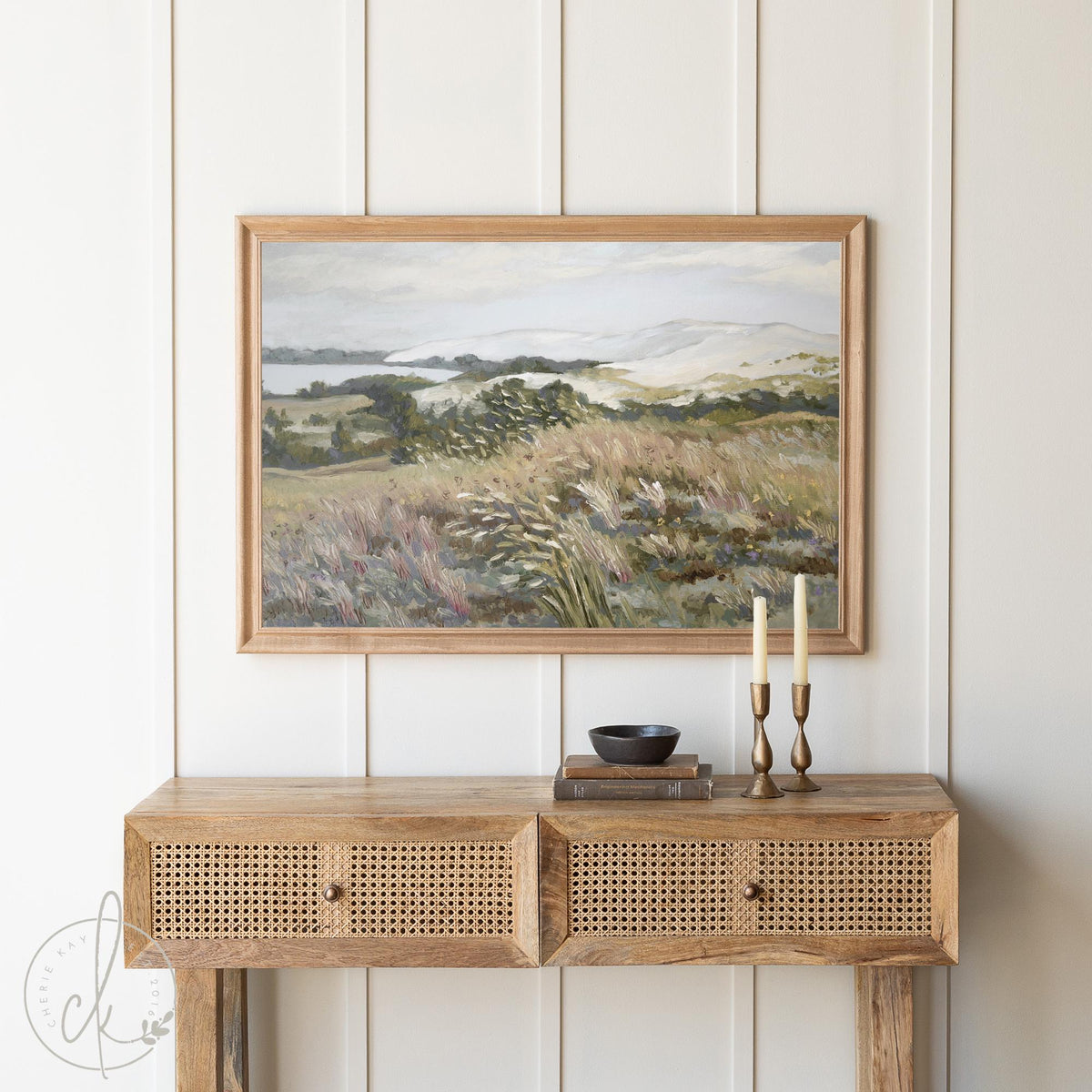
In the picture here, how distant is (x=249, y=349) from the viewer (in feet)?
6.54

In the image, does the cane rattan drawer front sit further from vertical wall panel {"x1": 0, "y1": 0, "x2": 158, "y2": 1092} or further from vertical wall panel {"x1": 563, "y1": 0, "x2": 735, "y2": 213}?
vertical wall panel {"x1": 563, "y1": 0, "x2": 735, "y2": 213}

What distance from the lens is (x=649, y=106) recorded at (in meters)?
1.99

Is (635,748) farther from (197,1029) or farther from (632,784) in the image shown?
(197,1029)

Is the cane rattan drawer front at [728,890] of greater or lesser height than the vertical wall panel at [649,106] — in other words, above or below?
below

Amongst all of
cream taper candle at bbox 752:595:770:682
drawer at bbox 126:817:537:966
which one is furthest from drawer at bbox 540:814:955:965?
cream taper candle at bbox 752:595:770:682

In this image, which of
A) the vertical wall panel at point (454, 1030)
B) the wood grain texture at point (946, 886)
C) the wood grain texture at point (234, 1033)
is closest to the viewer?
the wood grain texture at point (946, 886)

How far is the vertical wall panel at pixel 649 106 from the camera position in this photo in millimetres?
1983

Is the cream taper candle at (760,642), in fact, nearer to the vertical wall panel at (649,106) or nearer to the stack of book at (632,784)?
the stack of book at (632,784)

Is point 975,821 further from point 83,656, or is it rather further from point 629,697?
point 83,656

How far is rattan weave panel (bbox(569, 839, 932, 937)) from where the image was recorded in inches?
65.7

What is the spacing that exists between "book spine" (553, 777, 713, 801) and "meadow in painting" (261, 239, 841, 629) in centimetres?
36

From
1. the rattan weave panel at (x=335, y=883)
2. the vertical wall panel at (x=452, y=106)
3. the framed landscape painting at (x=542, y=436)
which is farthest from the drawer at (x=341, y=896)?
the vertical wall panel at (x=452, y=106)

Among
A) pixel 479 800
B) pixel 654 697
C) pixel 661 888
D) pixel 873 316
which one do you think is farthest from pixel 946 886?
pixel 873 316

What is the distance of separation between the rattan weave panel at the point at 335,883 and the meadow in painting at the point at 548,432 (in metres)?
0.49
